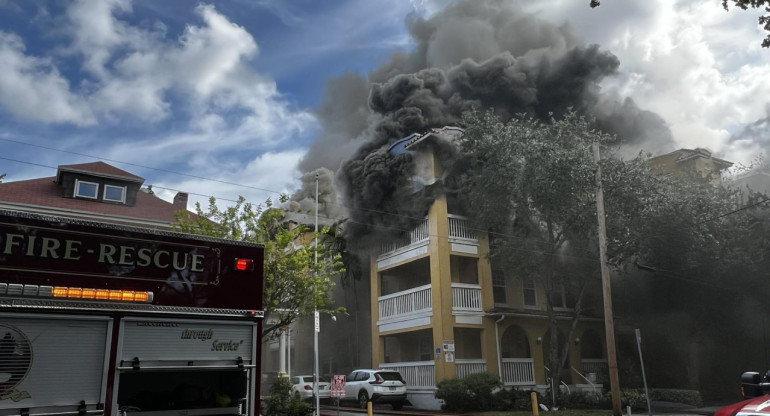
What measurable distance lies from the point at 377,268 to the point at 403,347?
3.88m

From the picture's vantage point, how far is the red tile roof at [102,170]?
25922 millimetres

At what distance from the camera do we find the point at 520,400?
→ 812 inches

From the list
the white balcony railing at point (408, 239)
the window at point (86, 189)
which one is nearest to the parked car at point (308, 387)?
the white balcony railing at point (408, 239)

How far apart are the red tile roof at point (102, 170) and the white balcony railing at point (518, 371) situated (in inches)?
728

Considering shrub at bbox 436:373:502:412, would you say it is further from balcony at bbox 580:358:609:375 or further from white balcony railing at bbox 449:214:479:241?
balcony at bbox 580:358:609:375

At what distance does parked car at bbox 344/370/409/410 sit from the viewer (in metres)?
21.2

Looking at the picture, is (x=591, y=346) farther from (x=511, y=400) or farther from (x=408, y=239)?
(x=408, y=239)

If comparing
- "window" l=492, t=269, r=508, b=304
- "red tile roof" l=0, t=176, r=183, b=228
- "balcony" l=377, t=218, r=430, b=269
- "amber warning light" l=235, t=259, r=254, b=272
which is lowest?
"amber warning light" l=235, t=259, r=254, b=272

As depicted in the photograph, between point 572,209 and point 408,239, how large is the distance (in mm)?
7175

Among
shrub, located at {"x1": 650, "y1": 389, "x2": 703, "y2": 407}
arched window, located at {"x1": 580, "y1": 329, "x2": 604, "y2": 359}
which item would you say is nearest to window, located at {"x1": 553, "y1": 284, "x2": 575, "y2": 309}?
arched window, located at {"x1": 580, "y1": 329, "x2": 604, "y2": 359}

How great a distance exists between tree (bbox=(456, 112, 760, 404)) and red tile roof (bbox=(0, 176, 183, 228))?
1417 centimetres

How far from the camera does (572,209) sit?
21.6m

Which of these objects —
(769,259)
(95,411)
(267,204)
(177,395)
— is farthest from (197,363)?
(769,259)

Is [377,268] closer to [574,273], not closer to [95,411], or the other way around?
[574,273]
